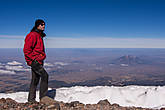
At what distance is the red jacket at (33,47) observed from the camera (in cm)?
496

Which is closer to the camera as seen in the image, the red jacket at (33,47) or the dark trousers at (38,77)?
the red jacket at (33,47)

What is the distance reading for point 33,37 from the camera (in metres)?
4.98

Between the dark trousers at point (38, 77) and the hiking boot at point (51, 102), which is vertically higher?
the dark trousers at point (38, 77)

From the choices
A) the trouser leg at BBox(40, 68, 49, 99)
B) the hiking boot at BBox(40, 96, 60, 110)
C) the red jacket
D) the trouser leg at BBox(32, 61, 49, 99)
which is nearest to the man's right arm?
the red jacket

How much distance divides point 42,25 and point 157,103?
20.1 feet

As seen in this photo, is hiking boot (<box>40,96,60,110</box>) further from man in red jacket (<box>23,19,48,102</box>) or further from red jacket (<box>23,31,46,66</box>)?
red jacket (<box>23,31,46,66</box>)

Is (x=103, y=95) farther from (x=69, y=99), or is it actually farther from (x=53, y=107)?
(x=53, y=107)

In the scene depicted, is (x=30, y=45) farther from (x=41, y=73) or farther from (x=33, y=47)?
(x=41, y=73)

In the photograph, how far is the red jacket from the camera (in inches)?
195

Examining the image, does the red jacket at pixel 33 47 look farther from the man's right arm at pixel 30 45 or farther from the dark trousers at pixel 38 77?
the dark trousers at pixel 38 77

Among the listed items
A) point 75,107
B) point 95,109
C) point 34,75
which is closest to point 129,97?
point 95,109

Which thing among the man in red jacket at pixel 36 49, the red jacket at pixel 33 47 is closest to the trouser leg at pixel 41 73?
the man in red jacket at pixel 36 49

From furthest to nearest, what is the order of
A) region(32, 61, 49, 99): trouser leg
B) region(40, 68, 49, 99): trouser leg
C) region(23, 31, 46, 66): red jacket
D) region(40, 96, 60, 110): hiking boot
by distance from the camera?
region(40, 68, 49, 99): trouser leg < region(32, 61, 49, 99): trouser leg < region(23, 31, 46, 66): red jacket < region(40, 96, 60, 110): hiking boot

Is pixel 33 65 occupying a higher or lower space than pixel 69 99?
higher
